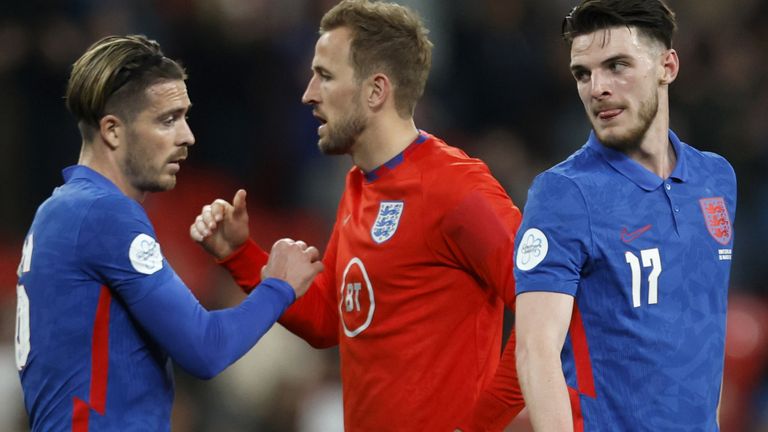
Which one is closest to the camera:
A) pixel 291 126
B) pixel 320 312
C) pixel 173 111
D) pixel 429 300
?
pixel 173 111

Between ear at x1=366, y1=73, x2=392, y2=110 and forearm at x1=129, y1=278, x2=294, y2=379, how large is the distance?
937 millimetres

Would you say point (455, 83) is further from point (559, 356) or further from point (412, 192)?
point (559, 356)

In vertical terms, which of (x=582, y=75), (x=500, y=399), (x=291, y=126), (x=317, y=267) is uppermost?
(x=582, y=75)

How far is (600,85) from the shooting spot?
12.1 feet

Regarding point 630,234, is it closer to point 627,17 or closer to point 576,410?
point 576,410

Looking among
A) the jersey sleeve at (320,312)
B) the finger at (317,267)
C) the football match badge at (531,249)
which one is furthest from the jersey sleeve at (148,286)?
the football match badge at (531,249)

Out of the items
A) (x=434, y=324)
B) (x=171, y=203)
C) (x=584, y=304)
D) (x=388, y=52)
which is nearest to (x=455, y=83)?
(x=171, y=203)

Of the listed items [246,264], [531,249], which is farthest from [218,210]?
[531,249]

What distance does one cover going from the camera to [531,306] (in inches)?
139

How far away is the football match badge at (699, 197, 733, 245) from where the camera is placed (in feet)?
12.3

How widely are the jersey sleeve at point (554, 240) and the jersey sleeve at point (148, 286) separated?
0.97m

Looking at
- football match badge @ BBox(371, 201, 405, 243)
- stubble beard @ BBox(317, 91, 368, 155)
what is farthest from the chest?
stubble beard @ BBox(317, 91, 368, 155)

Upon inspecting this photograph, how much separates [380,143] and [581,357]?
1292mm

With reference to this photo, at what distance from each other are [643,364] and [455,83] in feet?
18.1
